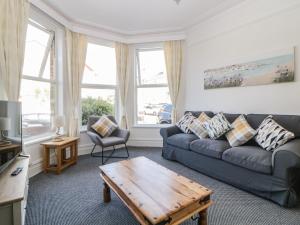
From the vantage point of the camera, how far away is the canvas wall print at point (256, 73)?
8.91 feet

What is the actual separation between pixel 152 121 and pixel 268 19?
3.24m

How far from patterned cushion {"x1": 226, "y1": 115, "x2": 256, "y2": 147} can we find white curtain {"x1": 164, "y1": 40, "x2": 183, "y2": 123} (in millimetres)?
1834

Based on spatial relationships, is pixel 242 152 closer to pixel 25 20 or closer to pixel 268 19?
pixel 268 19

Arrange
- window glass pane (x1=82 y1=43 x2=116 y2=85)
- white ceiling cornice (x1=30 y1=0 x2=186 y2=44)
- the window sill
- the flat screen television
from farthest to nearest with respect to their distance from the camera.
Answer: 1. window glass pane (x1=82 y1=43 x2=116 y2=85)
2. white ceiling cornice (x1=30 y1=0 x2=186 y2=44)
3. the window sill
4. the flat screen television

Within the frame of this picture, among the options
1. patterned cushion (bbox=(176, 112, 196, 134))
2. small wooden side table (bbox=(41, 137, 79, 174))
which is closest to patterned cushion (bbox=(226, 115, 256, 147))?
patterned cushion (bbox=(176, 112, 196, 134))

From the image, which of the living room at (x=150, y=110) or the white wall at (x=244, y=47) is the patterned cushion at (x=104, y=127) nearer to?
the living room at (x=150, y=110)

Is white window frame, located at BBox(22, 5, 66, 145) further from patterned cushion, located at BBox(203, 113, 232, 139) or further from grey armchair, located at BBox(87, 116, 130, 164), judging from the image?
patterned cushion, located at BBox(203, 113, 232, 139)

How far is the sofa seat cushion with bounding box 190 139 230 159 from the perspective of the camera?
265cm

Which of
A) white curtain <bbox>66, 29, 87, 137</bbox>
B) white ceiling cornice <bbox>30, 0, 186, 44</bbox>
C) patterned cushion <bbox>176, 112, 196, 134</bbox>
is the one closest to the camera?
patterned cushion <bbox>176, 112, 196, 134</bbox>

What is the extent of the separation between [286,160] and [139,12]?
351cm

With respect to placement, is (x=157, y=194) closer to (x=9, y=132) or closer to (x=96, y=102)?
(x=9, y=132)

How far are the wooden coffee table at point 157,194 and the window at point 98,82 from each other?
8.55 feet

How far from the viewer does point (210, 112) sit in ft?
12.2

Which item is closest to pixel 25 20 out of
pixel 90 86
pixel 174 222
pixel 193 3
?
pixel 90 86
